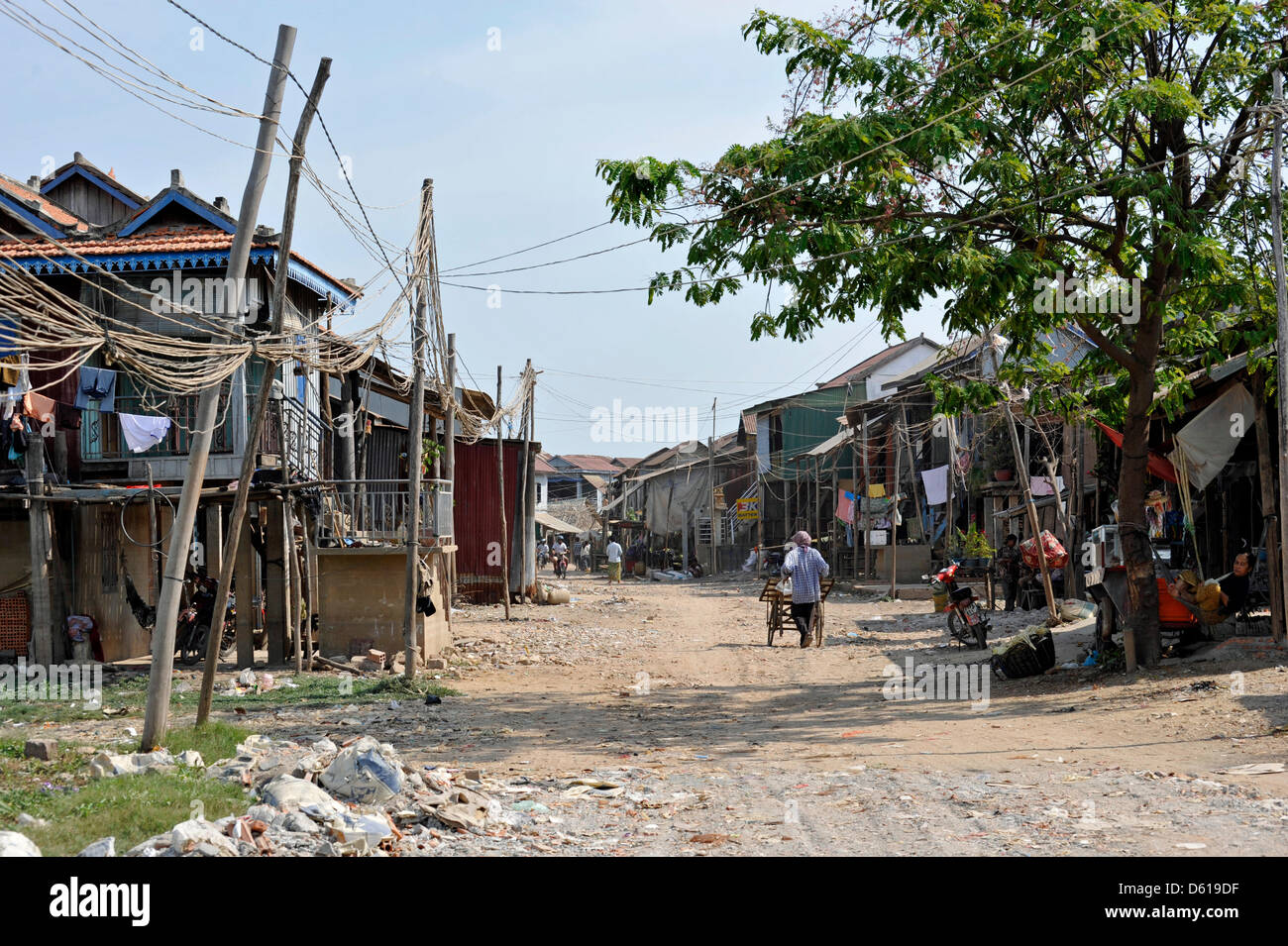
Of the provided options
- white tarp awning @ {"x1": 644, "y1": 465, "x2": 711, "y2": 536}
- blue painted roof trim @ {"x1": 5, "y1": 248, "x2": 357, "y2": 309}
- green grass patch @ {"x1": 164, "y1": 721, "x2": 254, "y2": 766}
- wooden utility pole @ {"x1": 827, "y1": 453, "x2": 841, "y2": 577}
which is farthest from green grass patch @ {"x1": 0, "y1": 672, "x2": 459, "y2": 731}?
white tarp awning @ {"x1": 644, "y1": 465, "x2": 711, "y2": 536}

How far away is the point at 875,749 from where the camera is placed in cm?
933

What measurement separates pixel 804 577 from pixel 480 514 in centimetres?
1163

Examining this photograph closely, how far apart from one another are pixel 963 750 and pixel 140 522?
14.2m

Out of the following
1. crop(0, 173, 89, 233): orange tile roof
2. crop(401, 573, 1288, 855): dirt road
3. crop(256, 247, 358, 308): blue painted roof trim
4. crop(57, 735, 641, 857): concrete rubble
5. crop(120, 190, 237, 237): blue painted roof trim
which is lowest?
crop(401, 573, 1288, 855): dirt road

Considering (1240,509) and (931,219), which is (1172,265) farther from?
(1240,509)

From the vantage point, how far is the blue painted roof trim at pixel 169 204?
18391mm

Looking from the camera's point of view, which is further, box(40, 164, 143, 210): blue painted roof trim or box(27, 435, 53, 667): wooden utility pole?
box(40, 164, 143, 210): blue painted roof trim

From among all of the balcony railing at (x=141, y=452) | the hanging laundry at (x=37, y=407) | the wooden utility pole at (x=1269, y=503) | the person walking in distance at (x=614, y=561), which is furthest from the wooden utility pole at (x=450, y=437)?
the person walking in distance at (x=614, y=561)

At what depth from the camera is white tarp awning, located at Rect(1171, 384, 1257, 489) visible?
13.1 metres

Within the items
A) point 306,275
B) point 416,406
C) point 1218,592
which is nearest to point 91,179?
point 306,275

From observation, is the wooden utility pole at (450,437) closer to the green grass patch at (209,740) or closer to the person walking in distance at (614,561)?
the green grass patch at (209,740)

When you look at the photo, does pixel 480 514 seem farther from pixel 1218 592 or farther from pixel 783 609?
pixel 1218 592

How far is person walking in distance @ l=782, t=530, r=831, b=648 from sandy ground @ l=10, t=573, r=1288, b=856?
854 millimetres

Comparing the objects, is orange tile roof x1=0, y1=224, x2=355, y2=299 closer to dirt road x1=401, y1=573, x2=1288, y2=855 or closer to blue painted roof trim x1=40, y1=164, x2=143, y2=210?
blue painted roof trim x1=40, y1=164, x2=143, y2=210
